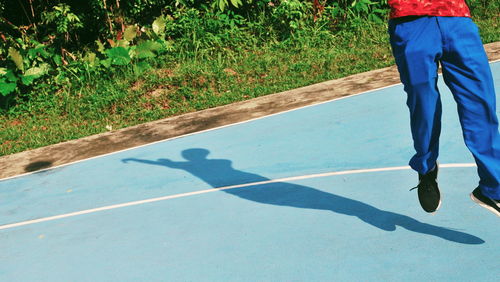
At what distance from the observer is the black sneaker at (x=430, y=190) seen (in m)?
3.90

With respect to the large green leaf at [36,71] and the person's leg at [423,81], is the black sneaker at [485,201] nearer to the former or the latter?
the person's leg at [423,81]

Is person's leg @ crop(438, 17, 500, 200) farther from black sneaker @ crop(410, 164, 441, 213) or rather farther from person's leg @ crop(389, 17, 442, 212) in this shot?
black sneaker @ crop(410, 164, 441, 213)

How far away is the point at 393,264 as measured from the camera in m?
3.62

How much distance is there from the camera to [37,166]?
7.14m

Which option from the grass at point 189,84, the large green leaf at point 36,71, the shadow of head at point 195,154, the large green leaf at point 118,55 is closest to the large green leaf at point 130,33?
the large green leaf at point 118,55

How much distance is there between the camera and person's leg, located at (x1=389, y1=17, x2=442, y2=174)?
3.50 m

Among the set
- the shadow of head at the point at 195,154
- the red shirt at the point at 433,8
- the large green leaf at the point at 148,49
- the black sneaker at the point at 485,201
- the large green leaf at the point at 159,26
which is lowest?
the shadow of head at the point at 195,154

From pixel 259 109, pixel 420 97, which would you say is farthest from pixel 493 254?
pixel 259 109

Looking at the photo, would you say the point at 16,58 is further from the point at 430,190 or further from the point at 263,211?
the point at 430,190

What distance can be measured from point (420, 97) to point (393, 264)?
0.99 meters

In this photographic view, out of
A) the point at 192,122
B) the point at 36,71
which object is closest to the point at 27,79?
the point at 36,71

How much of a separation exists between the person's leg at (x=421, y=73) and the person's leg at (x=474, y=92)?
9cm

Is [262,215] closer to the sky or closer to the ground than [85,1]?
closer to the ground

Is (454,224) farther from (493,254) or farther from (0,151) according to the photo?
(0,151)
